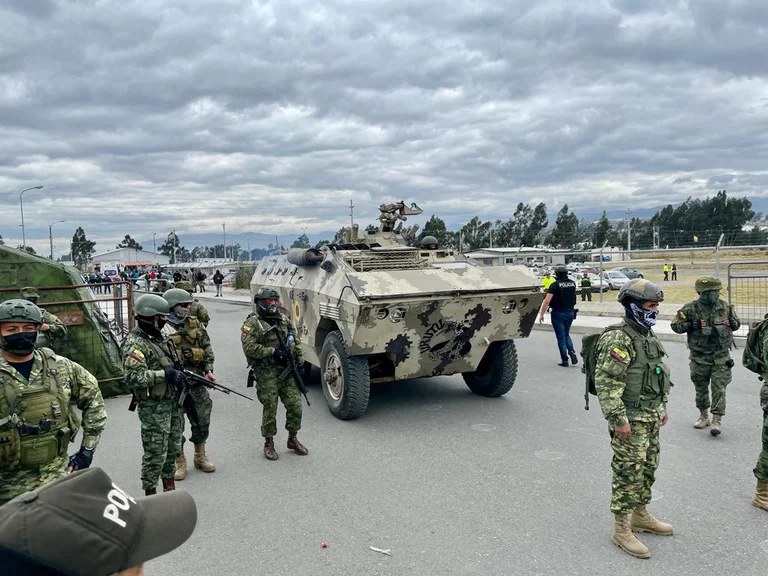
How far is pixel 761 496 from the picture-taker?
171 inches

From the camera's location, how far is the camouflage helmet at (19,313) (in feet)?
10.00

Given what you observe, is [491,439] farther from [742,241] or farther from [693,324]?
[742,241]

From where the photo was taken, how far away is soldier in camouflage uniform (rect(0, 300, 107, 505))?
9.70 ft

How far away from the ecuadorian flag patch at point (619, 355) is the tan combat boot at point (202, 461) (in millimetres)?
3548

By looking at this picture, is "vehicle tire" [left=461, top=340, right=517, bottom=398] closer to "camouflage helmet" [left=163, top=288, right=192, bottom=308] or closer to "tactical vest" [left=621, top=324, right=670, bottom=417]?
"tactical vest" [left=621, top=324, right=670, bottom=417]

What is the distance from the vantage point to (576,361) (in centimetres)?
980

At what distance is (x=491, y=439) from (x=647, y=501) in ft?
7.24

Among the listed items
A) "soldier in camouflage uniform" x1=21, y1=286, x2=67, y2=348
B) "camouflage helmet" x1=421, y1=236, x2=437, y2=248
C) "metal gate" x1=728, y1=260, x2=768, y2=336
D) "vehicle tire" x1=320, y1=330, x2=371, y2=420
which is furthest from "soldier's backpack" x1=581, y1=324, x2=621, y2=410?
"metal gate" x1=728, y1=260, x2=768, y2=336

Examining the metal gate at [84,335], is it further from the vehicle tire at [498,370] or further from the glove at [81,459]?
the glove at [81,459]

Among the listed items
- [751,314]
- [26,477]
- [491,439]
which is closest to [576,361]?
[491,439]

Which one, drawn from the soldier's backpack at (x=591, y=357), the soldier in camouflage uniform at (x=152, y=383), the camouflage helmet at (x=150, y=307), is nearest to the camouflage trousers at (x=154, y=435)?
the soldier in camouflage uniform at (x=152, y=383)

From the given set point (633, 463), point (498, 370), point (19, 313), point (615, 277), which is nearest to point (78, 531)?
point (19, 313)

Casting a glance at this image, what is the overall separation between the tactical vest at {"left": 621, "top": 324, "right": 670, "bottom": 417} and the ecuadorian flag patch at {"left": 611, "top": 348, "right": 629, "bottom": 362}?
0.31ft

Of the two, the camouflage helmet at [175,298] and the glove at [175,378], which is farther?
the camouflage helmet at [175,298]
